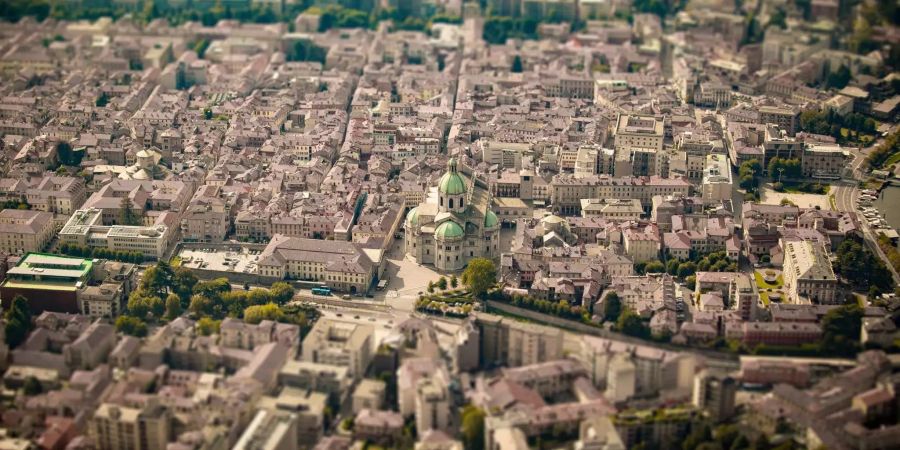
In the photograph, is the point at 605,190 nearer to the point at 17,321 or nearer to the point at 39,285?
the point at 39,285

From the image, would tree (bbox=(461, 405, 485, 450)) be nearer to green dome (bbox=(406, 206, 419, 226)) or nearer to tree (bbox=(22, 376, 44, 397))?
tree (bbox=(22, 376, 44, 397))

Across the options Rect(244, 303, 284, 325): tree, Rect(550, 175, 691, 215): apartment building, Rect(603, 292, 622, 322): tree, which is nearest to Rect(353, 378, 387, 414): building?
Rect(244, 303, 284, 325): tree

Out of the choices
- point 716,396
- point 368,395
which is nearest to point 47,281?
point 368,395

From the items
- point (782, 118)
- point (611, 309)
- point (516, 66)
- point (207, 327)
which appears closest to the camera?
point (207, 327)

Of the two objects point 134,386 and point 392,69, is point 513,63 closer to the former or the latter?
point 392,69

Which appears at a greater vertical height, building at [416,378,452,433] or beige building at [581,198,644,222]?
beige building at [581,198,644,222]
